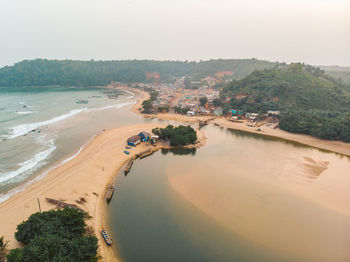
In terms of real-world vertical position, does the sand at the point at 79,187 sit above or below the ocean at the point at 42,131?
below

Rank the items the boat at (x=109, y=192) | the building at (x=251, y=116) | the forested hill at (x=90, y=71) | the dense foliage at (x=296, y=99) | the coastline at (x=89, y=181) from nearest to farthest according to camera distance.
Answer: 1. the coastline at (x=89, y=181)
2. the boat at (x=109, y=192)
3. the dense foliage at (x=296, y=99)
4. the building at (x=251, y=116)
5. the forested hill at (x=90, y=71)

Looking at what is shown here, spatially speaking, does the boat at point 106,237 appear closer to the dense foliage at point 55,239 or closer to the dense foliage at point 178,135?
the dense foliage at point 55,239

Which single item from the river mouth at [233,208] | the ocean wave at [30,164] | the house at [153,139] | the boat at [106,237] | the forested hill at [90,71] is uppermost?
the forested hill at [90,71]

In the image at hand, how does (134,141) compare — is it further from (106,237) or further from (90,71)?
(90,71)

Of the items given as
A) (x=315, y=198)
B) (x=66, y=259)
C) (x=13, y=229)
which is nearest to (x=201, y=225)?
(x=66, y=259)

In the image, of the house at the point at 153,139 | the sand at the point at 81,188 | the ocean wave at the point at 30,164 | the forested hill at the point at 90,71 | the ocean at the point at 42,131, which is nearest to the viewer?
the sand at the point at 81,188

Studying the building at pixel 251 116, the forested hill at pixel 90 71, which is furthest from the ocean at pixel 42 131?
the forested hill at pixel 90 71

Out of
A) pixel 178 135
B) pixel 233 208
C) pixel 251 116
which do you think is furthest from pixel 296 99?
pixel 233 208
